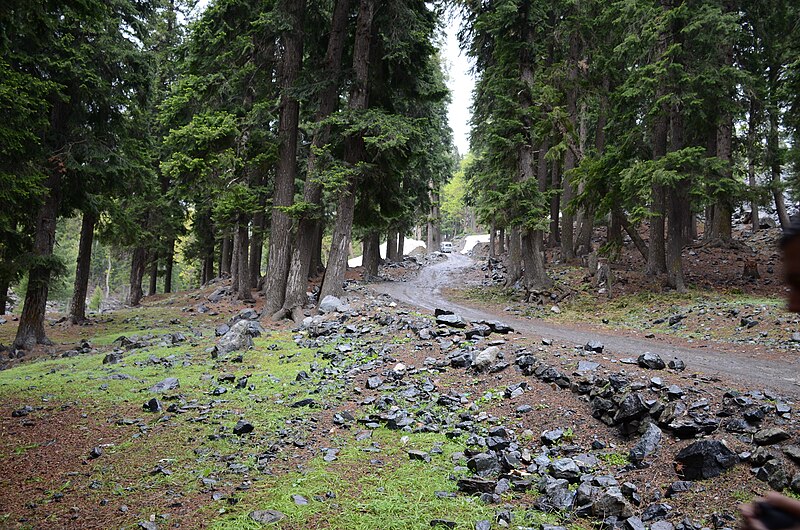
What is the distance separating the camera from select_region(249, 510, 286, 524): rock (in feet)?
13.2

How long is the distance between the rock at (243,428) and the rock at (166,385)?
2.31 m

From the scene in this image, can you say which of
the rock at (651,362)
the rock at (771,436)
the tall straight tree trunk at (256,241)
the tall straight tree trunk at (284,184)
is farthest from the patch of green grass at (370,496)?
the tall straight tree trunk at (256,241)

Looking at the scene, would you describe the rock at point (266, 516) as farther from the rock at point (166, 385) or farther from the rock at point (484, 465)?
the rock at point (166, 385)

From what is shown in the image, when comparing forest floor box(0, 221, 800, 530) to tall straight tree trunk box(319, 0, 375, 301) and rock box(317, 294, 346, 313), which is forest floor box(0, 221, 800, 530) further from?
Answer: tall straight tree trunk box(319, 0, 375, 301)

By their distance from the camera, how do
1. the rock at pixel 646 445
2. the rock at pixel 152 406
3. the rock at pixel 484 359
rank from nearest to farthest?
the rock at pixel 646 445, the rock at pixel 152 406, the rock at pixel 484 359

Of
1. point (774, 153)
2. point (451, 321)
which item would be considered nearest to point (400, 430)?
point (451, 321)

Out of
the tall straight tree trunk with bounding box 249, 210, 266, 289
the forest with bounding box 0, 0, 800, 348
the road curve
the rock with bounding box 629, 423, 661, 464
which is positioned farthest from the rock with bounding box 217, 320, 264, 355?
the tall straight tree trunk with bounding box 249, 210, 266, 289

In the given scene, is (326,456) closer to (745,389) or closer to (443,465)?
(443,465)

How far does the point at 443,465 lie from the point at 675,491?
2.21 meters

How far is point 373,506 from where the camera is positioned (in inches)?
167

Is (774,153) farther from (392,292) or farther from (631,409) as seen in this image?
(631,409)

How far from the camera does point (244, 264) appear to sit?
68.8 feet

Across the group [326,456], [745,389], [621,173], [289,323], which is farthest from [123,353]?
[621,173]

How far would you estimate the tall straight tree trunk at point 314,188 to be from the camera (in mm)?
13953
